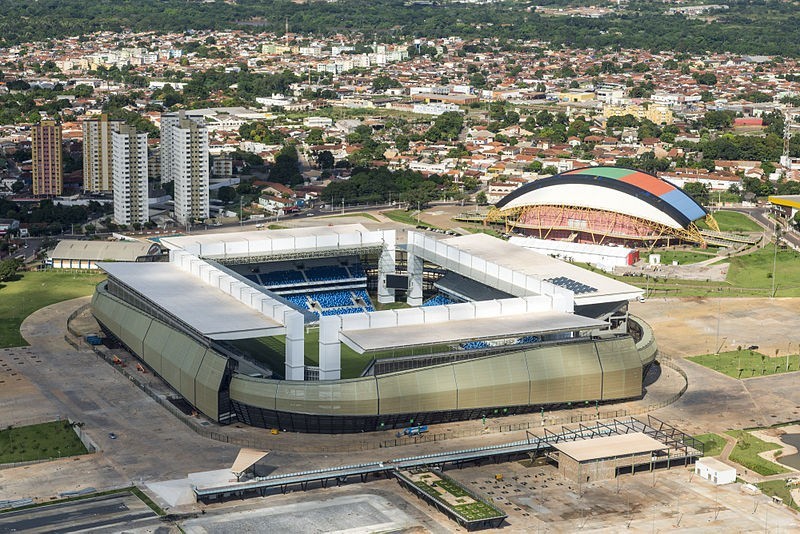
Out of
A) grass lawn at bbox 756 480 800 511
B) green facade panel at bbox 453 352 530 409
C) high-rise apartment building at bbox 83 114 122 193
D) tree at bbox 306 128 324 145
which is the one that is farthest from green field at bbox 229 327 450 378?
tree at bbox 306 128 324 145

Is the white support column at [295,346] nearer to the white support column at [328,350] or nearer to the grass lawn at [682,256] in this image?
the white support column at [328,350]

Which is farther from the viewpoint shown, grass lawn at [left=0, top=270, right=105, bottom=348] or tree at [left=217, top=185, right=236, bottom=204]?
tree at [left=217, top=185, right=236, bottom=204]

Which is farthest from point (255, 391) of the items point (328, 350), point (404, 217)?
point (404, 217)

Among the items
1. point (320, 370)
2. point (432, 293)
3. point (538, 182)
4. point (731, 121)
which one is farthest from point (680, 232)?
point (731, 121)

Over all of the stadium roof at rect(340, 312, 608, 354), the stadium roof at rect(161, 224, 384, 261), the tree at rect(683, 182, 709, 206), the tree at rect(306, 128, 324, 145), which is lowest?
the tree at rect(683, 182, 709, 206)

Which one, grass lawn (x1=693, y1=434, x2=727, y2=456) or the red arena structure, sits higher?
the red arena structure

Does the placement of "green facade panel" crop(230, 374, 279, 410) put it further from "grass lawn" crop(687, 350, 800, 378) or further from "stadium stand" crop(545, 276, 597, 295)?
"grass lawn" crop(687, 350, 800, 378)

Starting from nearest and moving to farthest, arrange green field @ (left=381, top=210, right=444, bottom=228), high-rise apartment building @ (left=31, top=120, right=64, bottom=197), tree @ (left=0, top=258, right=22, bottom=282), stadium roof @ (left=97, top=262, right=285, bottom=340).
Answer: stadium roof @ (left=97, top=262, right=285, bottom=340) → tree @ (left=0, top=258, right=22, bottom=282) → green field @ (left=381, top=210, right=444, bottom=228) → high-rise apartment building @ (left=31, top=120, right=64, bottom=197)
